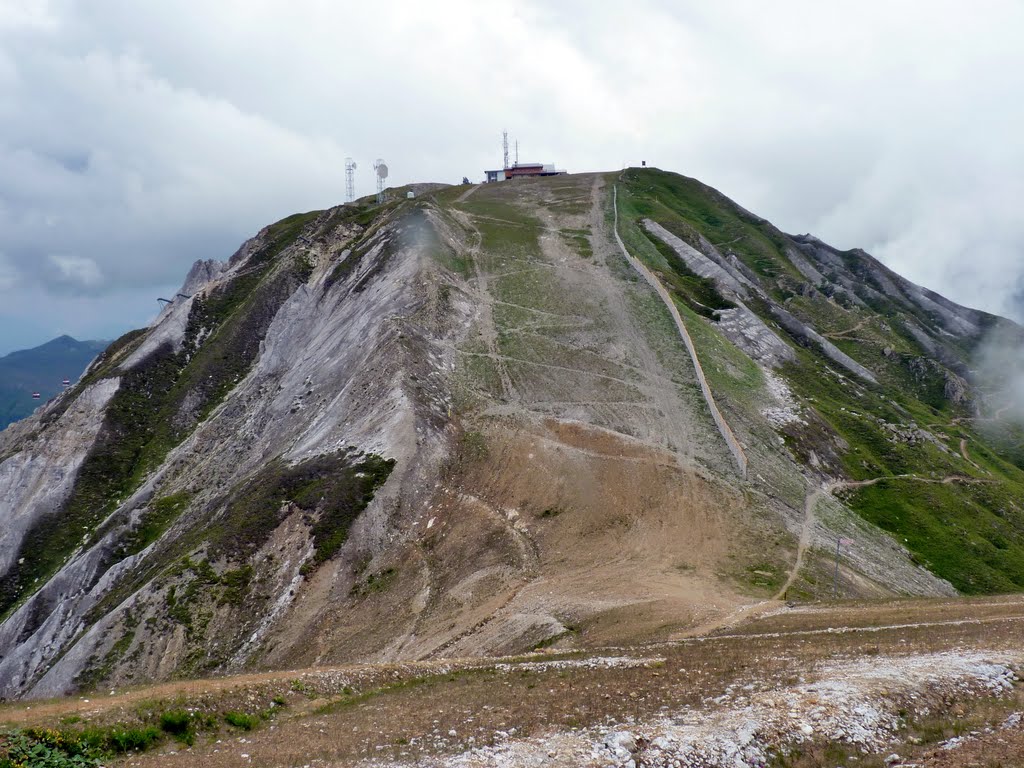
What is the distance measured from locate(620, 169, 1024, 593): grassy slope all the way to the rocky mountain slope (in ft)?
1.34

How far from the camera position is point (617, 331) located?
2498 inches

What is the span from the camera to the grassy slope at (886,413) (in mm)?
47344

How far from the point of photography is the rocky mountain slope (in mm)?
32844

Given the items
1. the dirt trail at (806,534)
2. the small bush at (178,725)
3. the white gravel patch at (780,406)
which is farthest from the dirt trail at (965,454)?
the small bush at (178,725)

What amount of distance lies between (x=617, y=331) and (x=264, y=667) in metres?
45.0

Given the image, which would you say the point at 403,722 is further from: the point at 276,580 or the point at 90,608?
the point at 90,608

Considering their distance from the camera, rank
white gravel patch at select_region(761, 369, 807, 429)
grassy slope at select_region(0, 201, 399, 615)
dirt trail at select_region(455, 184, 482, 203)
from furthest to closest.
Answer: dirt trail at select_region(455, 184, 482, 203), grassy slope at select_region(0, 201, 399, 615), white gravel patch at select_region(761, 369, 807, 429)

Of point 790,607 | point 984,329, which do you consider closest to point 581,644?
point 790,607

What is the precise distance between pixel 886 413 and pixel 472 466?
50917 millimetres

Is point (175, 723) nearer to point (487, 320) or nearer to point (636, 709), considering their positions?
point (636, 709)

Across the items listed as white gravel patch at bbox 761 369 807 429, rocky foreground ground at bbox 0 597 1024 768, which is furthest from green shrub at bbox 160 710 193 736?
white gravel patch at bbox 761 369 807 429

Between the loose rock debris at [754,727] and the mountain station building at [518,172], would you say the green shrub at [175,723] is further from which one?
the mountain station building at [518,172]

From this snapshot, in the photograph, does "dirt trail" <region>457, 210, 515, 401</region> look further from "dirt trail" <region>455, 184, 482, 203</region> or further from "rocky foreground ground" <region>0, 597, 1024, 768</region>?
"rocky foreground ground" <region>0, 597, 1024, 768</region>

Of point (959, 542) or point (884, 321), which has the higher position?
point (884, 321)
